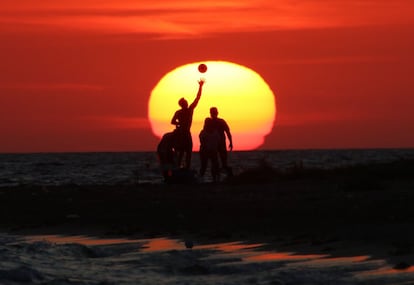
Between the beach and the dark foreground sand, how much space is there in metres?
0.01

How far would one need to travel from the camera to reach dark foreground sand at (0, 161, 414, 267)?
13127 millimetres

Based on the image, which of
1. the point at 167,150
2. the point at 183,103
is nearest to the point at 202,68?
the point at 183,103

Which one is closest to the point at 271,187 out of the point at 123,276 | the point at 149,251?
the point at 149,251

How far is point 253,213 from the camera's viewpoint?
16.8m

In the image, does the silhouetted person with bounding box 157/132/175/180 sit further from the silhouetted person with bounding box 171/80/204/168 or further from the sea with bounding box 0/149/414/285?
the sea with bounding box 0/149/414/285

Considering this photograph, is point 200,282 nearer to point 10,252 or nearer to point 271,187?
point 10,252

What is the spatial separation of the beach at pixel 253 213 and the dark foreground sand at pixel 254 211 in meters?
0.01

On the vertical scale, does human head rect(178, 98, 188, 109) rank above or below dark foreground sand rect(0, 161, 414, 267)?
above

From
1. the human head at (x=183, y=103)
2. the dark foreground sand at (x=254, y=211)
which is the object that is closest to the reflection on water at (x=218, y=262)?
the dark foreground sand at (x=254, y=211)

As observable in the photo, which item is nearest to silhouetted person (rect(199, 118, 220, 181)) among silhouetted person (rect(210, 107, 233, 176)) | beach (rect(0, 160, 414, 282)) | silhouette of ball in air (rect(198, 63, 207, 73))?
silhouetted person (rect(210, 107, 233, 176))

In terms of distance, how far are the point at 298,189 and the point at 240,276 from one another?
10795 mm

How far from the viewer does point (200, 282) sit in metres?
10.5

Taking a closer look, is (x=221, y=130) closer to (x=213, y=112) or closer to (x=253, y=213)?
(x=213, y=112)

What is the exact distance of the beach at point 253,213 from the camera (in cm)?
1299
